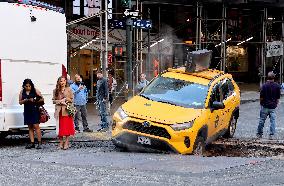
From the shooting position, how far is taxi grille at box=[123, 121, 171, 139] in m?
11.1

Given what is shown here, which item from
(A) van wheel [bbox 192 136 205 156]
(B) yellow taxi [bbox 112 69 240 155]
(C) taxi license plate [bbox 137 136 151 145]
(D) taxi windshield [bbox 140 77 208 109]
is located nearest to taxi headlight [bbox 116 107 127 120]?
(B) yellow taxi [bbox 112 69 240 155]

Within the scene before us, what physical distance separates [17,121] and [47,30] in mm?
2188

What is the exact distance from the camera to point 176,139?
36.4 feet

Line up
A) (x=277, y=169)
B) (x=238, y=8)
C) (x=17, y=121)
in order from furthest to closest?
(x=238, y=8) → (x=17, y=121) → (x=277, y=169)

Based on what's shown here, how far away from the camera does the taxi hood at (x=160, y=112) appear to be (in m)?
11.3

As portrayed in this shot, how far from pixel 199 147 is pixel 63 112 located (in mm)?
2933

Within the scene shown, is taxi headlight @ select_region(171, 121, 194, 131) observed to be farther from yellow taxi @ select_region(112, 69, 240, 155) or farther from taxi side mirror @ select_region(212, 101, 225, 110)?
taxi side mirror @ select_region(212, 101, 225, 110)

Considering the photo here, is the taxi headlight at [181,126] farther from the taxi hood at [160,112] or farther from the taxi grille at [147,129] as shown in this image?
the taxi grille at [147,129]

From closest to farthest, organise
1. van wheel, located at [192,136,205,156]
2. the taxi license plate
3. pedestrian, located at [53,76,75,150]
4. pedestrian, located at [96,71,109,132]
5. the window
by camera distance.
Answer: the taxi license plate < van wheel, located at [192,136,205,156] < pedestrian, located at [53,76,75,150] < the window < pedestrian, located at [96,71,109,132]

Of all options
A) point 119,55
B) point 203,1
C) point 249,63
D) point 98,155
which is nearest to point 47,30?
point 98,155

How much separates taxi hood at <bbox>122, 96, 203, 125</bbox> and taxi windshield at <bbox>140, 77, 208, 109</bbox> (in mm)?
243

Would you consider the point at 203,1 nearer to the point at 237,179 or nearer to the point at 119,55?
the point at 119,55

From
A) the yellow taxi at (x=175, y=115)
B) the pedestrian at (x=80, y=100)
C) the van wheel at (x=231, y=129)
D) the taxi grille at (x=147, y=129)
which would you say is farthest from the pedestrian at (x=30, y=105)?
the van wheel at (x=231, y=129)

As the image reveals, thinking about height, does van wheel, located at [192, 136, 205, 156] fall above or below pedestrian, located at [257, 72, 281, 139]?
below
